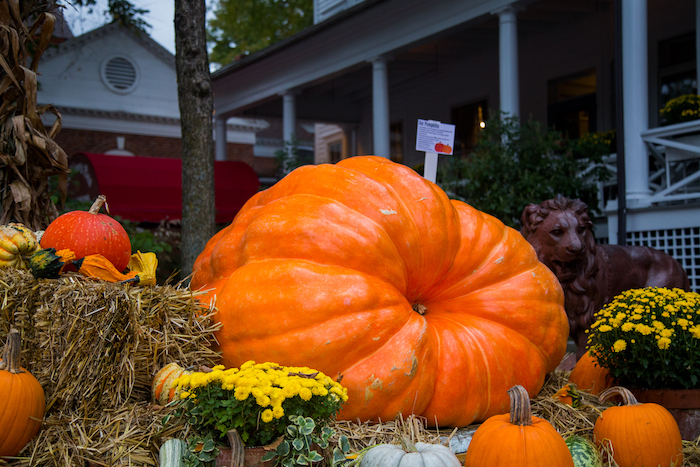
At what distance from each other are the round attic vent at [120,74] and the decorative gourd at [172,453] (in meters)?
18.3

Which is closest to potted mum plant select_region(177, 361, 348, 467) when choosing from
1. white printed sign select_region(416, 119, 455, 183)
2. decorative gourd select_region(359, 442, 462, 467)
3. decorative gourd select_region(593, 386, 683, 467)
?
decorative gourd select_region(359, 442, 462, 467)

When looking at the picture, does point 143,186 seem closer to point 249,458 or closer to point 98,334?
point 98,334

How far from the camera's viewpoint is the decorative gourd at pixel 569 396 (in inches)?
106

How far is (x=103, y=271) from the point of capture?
2.49 metres

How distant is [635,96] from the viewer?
621 centimetres

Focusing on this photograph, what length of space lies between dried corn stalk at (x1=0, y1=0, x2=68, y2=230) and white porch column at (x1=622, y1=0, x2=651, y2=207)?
5548 mm

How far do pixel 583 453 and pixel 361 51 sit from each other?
28.2 ft

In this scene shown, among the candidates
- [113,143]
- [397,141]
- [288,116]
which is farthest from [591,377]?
[113,143]

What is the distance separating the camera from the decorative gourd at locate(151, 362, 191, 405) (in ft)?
7.18

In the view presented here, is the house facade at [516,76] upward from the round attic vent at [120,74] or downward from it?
downward

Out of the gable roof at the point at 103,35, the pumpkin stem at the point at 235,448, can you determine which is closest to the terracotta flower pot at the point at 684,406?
the pumpkin stem at the point at 235,448

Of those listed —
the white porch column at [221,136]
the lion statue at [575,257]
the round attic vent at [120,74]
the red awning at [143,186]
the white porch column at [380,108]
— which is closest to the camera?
the lion statue at [575,257]

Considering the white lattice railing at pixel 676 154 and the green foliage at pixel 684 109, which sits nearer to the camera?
the white lattice railing at pixel 676 154

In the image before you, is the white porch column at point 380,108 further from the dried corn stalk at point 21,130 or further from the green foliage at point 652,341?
the green foliage at point 652,341
